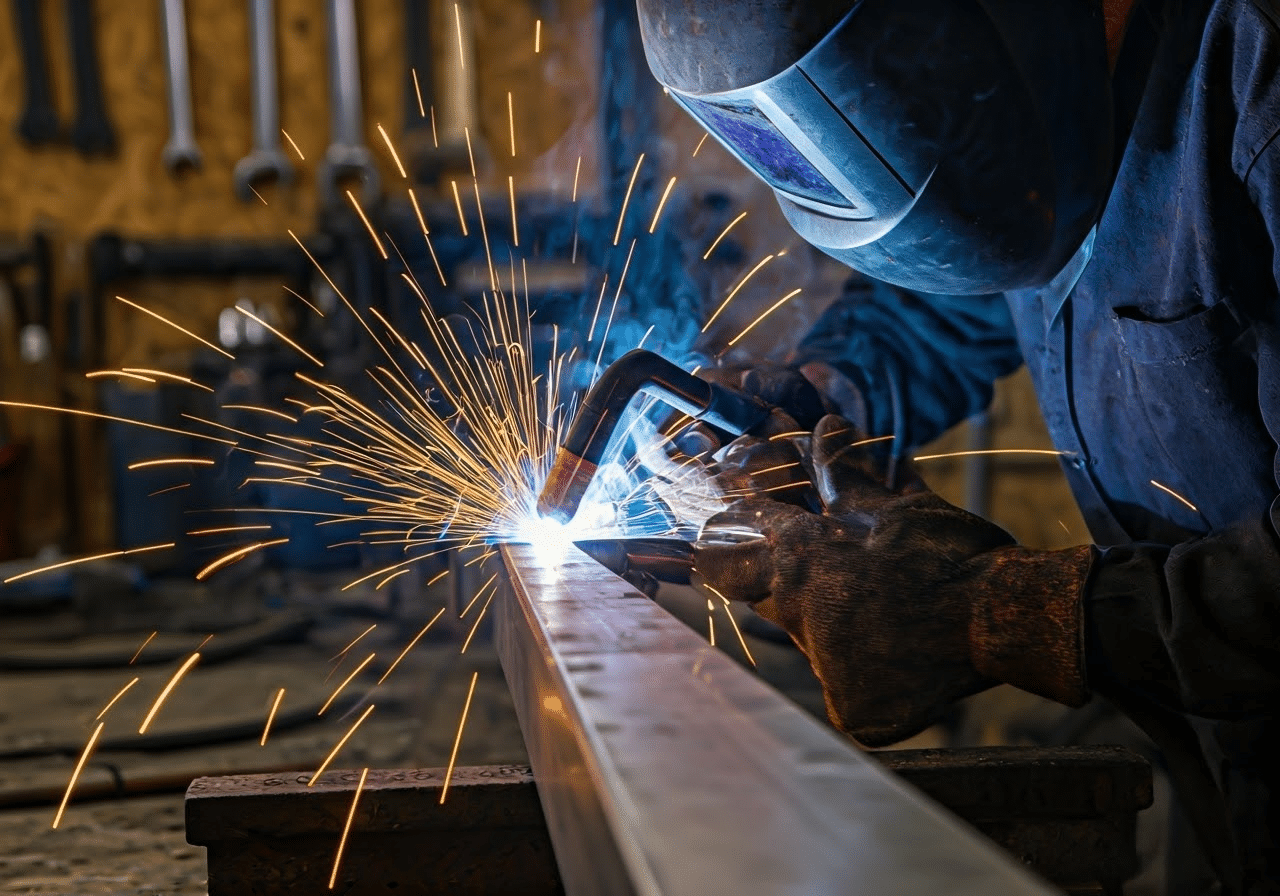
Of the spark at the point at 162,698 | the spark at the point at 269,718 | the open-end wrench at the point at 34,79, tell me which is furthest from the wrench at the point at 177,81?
the spark at the point at 269,718

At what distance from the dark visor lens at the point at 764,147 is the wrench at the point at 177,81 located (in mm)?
4558

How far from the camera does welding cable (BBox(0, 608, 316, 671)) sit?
323 centimetres

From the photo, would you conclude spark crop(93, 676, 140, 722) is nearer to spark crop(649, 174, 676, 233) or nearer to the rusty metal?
the rusty metal

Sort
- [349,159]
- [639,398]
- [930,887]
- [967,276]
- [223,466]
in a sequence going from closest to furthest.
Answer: [930,887]
[967,276]
[639,398]
[223,466]
[349,159]

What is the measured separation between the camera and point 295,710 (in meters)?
2.77

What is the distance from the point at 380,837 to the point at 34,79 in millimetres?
5197

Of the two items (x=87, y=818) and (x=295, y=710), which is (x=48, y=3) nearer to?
(x=295, y=710)

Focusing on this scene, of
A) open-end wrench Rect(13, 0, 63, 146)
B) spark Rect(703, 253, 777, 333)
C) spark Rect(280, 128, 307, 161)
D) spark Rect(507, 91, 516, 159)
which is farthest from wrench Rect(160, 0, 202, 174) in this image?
spark Rect(703, 253, 777, 333)

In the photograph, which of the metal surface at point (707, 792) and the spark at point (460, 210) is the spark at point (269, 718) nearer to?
the metal surface at point (707, 792)

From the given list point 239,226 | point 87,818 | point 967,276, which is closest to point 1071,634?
point 967,276

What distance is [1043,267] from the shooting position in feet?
4.41

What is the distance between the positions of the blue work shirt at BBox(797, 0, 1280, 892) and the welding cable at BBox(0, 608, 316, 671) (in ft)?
8.56

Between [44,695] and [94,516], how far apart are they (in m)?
2.58

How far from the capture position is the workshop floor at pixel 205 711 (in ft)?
6.38
